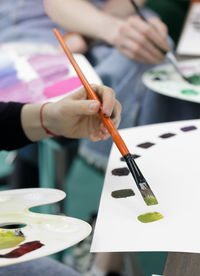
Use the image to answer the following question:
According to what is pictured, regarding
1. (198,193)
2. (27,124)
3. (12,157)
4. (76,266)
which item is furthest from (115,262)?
(198,193)

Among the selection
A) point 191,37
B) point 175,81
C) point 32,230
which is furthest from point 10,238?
point 191,37

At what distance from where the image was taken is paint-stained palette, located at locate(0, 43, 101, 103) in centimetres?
81

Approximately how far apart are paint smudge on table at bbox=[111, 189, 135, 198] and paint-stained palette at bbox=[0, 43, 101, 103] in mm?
310

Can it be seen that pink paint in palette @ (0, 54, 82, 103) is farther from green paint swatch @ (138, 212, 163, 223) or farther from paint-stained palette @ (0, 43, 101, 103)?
green paint swatch @ (138, 212, 163, 223)

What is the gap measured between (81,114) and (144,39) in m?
0.46

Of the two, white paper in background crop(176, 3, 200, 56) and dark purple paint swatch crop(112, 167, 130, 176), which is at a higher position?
white paper in background crop(176, 3, 200, 56)

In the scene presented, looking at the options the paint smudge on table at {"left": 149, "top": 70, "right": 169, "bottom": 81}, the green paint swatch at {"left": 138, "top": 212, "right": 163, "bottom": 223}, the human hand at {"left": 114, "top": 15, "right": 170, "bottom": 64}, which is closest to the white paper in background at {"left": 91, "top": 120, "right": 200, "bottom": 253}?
the green paint swatch at {"left": 138, "top": 212, "right": 163, "bottom": 223}

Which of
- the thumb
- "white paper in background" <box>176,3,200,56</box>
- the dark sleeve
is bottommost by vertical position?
the dark sleeve

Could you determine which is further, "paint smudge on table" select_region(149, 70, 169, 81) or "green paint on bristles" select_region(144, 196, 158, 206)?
"paint smudge on table" select_region(149, 70, 169, 81)

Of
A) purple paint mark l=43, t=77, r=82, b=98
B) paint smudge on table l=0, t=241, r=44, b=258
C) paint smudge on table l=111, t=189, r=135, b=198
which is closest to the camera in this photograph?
paint smudge on table l=0, t=241, r=44, b=258

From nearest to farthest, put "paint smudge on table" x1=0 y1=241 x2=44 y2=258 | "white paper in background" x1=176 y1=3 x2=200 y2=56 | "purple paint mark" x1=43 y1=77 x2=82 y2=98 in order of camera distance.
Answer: "paint smudge on table" x1=0 y1=241 x2=44 y2=258 → "purple paint mark" x1=43 y1=77 x2=82 y2=98 → "white paper in background" x1=176 y1=3 x2=200 y2=56

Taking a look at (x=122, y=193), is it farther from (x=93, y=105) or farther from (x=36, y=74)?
(x=36, y=74)

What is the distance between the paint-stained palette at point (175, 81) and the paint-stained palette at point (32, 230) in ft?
1.27

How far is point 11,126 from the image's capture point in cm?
68
